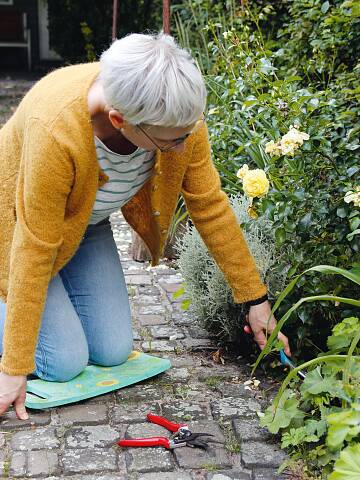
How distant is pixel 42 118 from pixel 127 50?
1.12 feet

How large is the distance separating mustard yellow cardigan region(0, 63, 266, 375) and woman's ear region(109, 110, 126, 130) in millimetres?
136

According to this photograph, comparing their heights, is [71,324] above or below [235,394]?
above

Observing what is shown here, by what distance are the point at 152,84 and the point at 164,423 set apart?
3.51 ft

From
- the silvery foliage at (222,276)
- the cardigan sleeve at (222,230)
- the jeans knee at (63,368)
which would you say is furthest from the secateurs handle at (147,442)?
the silvery foliage at (222,276)

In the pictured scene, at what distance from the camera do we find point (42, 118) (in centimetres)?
222

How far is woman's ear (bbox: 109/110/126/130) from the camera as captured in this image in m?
2.11

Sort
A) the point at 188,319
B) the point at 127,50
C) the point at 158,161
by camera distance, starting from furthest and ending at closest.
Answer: the point at 188,319 < the point at 158,161 < the point at 127,50

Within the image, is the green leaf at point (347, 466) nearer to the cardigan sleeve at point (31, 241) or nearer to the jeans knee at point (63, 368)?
the cardigan sleeve at point (31, 241)

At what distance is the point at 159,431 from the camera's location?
2434mm

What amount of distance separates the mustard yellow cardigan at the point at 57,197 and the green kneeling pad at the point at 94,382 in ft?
1.04

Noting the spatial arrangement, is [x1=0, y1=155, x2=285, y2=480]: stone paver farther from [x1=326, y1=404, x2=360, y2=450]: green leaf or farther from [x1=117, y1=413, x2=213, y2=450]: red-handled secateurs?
[x1=326, y1=404, x2=360, y2=450]: green leaf

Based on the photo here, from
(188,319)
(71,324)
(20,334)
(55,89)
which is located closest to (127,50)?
(55,89)

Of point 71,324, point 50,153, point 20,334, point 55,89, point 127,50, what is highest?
point 127,50

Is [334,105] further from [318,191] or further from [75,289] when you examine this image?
[75,289]
